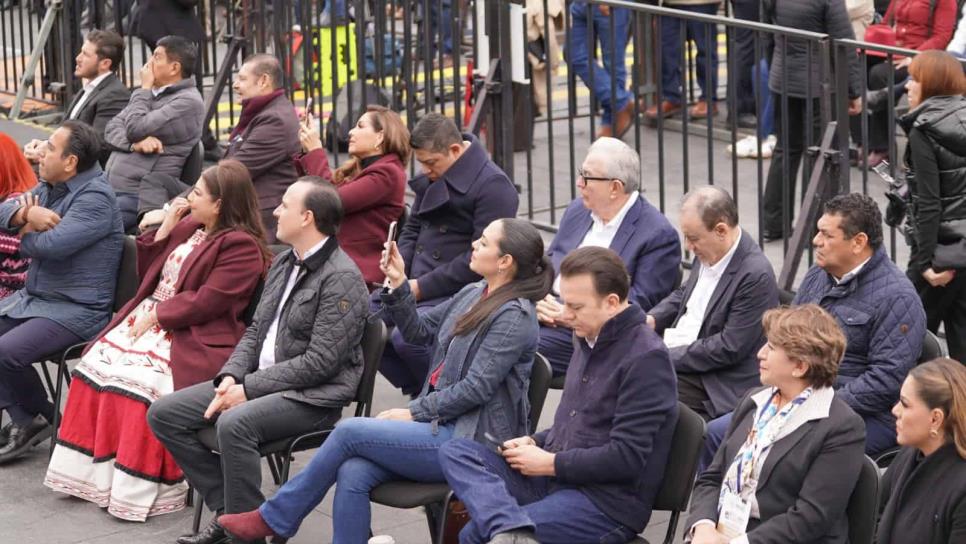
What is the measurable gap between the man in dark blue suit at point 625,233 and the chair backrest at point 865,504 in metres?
1.95

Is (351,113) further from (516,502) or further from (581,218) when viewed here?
(516,502)

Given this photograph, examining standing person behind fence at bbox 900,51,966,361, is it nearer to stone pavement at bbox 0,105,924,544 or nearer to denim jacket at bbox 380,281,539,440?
stone pavement at bbox 0,105,924,544

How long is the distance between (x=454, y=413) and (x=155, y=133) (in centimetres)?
380

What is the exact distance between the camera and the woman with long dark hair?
578 centimetres

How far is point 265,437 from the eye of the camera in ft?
20.7

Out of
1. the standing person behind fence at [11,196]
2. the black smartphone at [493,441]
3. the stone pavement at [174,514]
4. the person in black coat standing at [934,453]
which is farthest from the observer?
the standing person behind fence at [11,196]

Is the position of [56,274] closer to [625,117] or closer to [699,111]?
[625,117]

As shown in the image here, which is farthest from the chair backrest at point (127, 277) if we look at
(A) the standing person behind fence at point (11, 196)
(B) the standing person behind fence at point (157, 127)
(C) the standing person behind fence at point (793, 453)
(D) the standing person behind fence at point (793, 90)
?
(C) the standing person behind fence at point (793, 453)

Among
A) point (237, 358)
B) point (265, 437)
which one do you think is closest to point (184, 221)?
point (237, 358)

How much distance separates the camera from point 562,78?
10367 millimetres

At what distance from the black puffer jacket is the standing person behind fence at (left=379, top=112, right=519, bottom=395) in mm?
1739

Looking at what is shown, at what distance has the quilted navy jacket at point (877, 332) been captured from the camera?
5688 millimetres

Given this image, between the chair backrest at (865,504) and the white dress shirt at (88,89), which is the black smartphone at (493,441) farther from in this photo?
the white dress shirt at (88,89)

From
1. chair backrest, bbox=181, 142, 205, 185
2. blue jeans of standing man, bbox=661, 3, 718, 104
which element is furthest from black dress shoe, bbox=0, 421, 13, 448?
blue jeans of standing man, bbox=661, 3, 718, 104
